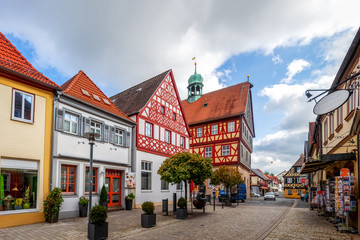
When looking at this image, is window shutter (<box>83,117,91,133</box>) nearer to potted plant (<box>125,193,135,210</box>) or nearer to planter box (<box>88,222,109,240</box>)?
potted plant (<box>125,193,135,210</box>)

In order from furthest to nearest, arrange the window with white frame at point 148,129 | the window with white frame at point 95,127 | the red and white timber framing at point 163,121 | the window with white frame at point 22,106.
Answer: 1. the window with white frame at point 148,129
2. the red and white timber framing at point 163,121
3. the window with white frame at point 95,127
4. the window with white frame at point 22,106

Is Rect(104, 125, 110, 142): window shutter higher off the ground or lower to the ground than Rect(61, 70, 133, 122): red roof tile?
lower

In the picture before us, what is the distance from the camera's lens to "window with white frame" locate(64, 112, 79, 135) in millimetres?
13430

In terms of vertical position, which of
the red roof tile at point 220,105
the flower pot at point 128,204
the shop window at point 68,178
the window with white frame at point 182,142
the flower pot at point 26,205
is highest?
the red roof tile at point 220,105

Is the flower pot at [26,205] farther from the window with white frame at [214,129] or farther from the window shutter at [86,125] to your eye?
the window with white frame at [214,129]

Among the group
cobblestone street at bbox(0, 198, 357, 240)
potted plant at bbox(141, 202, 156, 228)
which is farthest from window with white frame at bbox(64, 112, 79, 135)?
Answer: potted plant at bbox(141, 202, 156, 228)

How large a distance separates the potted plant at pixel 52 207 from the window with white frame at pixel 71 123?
333 cm

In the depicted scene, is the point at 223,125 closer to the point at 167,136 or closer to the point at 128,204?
the point at 167,136

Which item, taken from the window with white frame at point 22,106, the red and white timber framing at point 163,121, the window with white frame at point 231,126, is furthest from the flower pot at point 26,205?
the window with white frame at point 231,126

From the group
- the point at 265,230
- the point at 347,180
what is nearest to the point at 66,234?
the point at 265,230

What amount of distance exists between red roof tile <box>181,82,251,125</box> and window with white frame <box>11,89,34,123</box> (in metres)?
23.9

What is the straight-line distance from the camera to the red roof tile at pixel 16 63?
1132 centimetres

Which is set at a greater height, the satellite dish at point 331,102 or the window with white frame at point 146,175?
the satellite dish at point 331,102

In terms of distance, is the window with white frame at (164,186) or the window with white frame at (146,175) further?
the window with white frame at (164,186)
